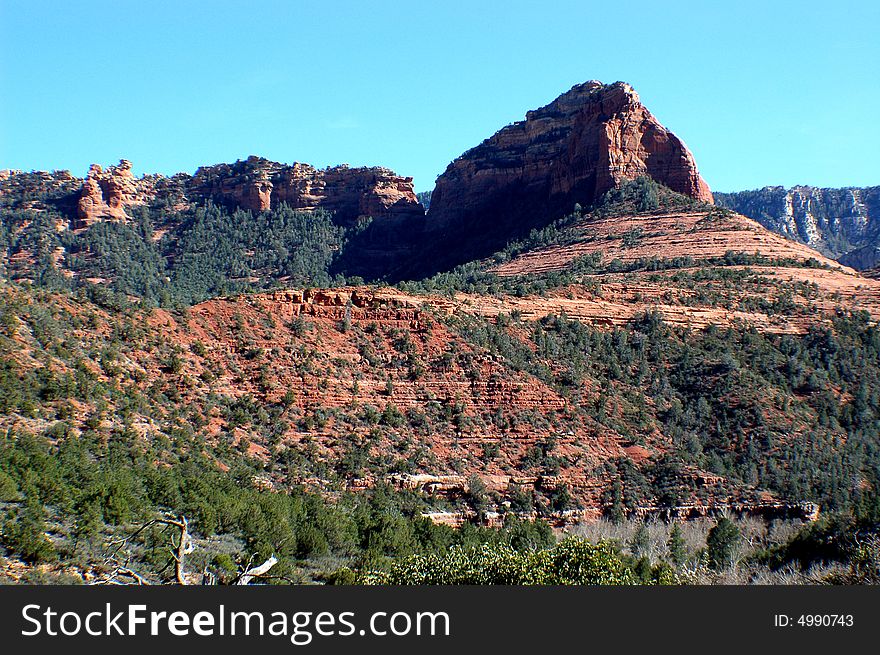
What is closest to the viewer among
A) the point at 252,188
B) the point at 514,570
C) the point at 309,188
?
the point at 514,570

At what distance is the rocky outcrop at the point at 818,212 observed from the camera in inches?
5177

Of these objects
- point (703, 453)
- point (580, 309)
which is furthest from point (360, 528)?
point (580, 309)

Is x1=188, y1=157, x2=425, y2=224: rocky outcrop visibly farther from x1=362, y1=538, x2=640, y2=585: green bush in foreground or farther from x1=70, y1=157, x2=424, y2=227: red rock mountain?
x1=362, y1=538, x2=640, y2=585: green bush in foreground

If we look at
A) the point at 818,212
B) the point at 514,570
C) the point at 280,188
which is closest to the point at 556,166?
the point at 280,188

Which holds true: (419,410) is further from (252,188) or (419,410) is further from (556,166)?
(252,188)

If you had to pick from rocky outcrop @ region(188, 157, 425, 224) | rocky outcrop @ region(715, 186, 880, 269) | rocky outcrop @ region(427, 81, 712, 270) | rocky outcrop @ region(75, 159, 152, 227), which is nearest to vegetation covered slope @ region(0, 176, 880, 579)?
rocky outcrop @ region(427, 81, 712, 270)

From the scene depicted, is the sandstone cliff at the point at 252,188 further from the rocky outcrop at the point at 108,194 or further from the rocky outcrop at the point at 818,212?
the rocky outcrop at the point at 818,212

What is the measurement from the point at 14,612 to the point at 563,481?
26.1m

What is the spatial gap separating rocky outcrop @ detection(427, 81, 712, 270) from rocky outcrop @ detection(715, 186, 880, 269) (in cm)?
4584

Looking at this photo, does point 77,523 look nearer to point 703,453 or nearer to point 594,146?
point 703,453

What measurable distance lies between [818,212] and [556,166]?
7504 centimetres

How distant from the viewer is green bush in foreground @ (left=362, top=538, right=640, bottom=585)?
1584cm

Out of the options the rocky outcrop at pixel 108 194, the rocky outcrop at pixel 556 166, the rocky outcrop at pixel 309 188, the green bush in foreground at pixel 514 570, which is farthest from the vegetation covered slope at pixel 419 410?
the rocky outcrop at pixel 108 194

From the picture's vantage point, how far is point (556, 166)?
87500 mm
